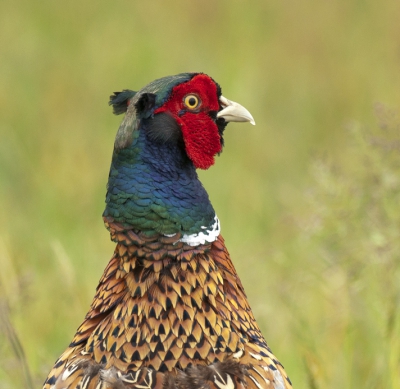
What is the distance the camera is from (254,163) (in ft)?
23.5

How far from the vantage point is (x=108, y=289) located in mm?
2795

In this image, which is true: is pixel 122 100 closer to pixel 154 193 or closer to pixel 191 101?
pixel 191 101

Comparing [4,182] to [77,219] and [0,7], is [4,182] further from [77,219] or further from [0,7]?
[0,7]

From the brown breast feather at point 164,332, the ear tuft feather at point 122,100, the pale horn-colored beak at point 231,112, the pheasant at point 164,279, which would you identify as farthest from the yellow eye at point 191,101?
the brown breast feather at point 164,332

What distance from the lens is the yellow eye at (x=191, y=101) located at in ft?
9.16

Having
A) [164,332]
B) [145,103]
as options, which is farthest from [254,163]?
[164,332]

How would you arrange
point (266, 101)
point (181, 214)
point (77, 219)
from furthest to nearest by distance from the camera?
point (266, 101)
point (77, 219)
point (181, 214)

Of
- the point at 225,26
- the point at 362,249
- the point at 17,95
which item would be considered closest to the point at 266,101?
the point at 225,26

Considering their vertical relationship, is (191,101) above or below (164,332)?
above

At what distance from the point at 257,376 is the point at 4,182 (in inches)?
169

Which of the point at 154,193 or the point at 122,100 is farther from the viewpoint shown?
the point at 122,100

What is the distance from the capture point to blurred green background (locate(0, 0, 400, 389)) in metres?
3.62

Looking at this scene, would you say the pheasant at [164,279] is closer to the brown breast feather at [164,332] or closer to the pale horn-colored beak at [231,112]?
the brown breast feather at [164,332]

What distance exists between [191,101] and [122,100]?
275 mm
